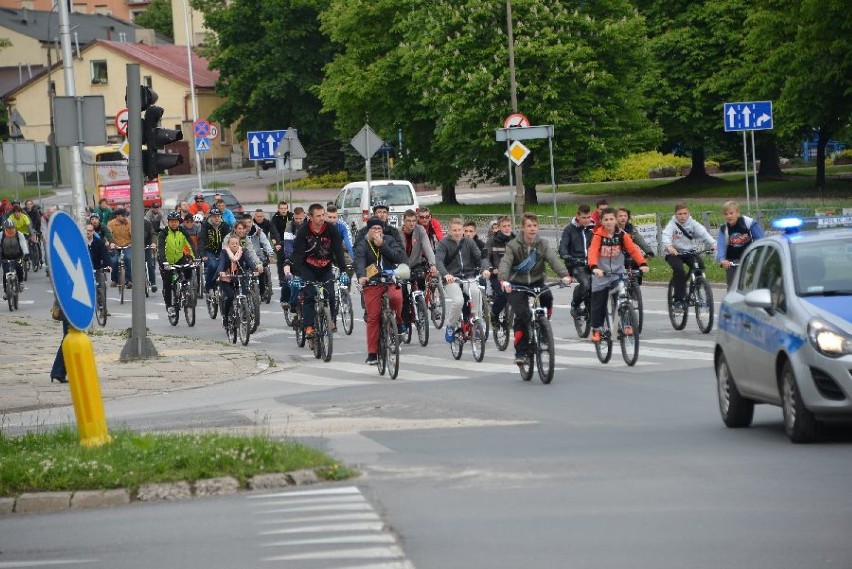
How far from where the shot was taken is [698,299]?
882 inches

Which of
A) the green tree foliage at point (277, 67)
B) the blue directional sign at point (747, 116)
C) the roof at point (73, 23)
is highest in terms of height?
the roof at point (73, 23)

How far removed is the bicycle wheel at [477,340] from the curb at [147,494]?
980 cm

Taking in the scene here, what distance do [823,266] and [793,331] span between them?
0.76 metres

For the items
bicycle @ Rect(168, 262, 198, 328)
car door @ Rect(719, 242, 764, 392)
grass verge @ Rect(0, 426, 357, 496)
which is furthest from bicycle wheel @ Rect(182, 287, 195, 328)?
grass verge @ Rect(0, 426, 357, 496)

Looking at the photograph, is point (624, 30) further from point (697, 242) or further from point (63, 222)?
point (63, 222)

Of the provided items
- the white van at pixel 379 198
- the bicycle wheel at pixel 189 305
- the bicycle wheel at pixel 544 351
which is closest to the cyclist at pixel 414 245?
the bicycle wheel at pixel 544 351

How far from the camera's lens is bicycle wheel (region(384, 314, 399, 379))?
18.5m

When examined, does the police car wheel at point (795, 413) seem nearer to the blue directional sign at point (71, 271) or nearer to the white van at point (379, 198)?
the blue directional sign at point (71, 271)

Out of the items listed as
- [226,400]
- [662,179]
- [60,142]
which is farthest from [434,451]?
[662,179]

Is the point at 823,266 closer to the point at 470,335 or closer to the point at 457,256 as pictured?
the point at 470,335

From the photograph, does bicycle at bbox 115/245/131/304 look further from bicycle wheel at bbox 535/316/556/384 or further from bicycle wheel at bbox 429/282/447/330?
bicycle wheel at bbox 535/316/556/384

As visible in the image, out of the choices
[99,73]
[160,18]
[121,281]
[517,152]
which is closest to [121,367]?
[121,281]

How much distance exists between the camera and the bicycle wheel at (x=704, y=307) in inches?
873

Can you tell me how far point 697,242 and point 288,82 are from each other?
66588 millimetres
